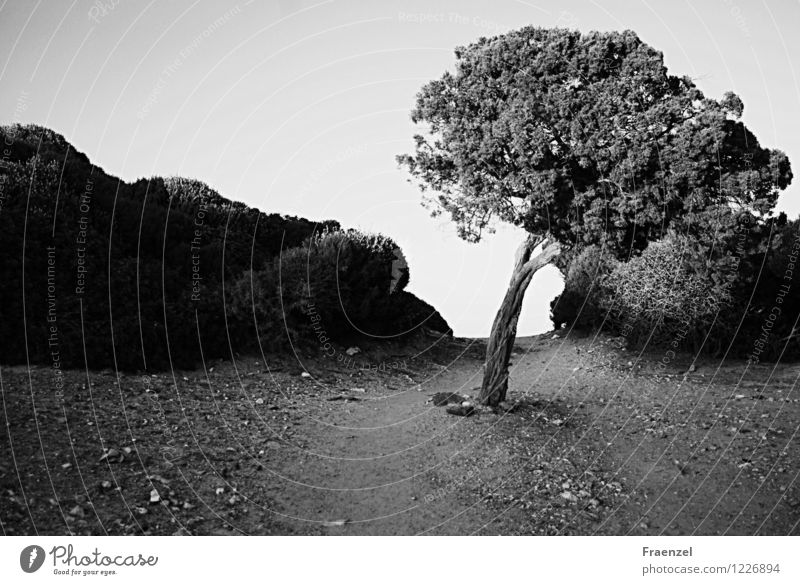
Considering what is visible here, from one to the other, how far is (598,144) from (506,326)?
3715mm

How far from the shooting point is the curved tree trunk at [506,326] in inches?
464

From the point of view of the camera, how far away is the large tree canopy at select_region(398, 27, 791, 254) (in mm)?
9602

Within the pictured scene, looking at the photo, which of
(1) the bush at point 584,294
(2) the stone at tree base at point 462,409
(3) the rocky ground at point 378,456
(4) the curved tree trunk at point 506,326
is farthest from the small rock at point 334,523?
(1) the bush at point 584,294

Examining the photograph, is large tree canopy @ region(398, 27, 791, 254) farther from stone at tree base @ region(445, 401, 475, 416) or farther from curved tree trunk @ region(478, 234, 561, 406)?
stone at tree base @ region(445, 401, 475, 416)

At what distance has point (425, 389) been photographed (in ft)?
50.2

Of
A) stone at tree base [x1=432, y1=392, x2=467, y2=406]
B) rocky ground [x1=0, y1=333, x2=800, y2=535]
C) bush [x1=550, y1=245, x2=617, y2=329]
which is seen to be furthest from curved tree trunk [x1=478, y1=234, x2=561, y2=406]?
bush [x1=550, y1=245, x2=617, y2=329]

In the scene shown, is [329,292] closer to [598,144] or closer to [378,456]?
[378,456]

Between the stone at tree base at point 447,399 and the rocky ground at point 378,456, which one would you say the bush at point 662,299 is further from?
the stone at tree base at point 447,399

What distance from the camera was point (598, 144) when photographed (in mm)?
10016

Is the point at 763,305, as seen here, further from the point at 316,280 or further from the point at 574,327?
the point at 316,280

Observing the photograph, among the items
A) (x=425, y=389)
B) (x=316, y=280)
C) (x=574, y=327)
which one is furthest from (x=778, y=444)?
(x=316, y=280)

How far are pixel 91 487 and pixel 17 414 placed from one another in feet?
8.42
